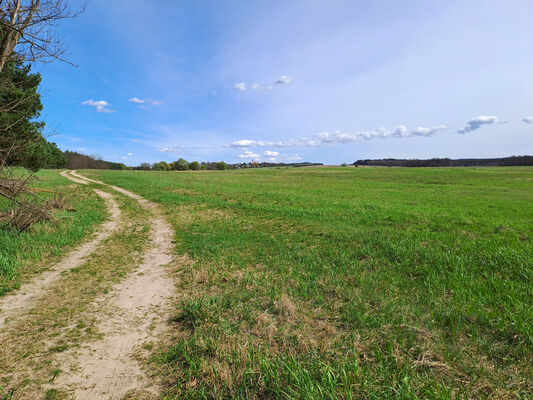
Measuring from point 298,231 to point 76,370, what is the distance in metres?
9.35

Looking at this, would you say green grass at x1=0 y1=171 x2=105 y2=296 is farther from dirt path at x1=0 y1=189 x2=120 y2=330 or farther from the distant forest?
the distant forest

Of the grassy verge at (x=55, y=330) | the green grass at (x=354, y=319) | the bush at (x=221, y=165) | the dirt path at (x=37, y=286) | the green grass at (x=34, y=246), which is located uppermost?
the bush at (x=221, y=165)

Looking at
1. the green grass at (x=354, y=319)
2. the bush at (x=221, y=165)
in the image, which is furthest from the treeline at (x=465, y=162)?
the green grass at (x=354, y=319)

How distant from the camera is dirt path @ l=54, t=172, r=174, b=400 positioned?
10.3ft

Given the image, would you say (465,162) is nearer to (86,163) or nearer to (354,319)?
(354,319)

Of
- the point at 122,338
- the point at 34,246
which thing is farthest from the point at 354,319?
the point at 34,246

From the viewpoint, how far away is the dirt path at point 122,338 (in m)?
3.14

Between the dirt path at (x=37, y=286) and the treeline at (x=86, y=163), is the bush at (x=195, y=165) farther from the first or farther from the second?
the dirt path at (x=37, y=286)

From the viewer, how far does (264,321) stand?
176 inches

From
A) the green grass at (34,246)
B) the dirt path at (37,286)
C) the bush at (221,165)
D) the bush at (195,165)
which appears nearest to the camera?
the dirt path at (37,286)

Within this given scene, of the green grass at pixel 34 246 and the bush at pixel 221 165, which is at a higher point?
the bush at pixel 221 165

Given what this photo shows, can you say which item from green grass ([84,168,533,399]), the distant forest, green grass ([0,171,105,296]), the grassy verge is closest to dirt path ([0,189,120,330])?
the grassy verge

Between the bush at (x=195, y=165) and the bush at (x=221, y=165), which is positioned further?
the bush at (x=221, y=165)

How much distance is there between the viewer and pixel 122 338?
4.10 metres
